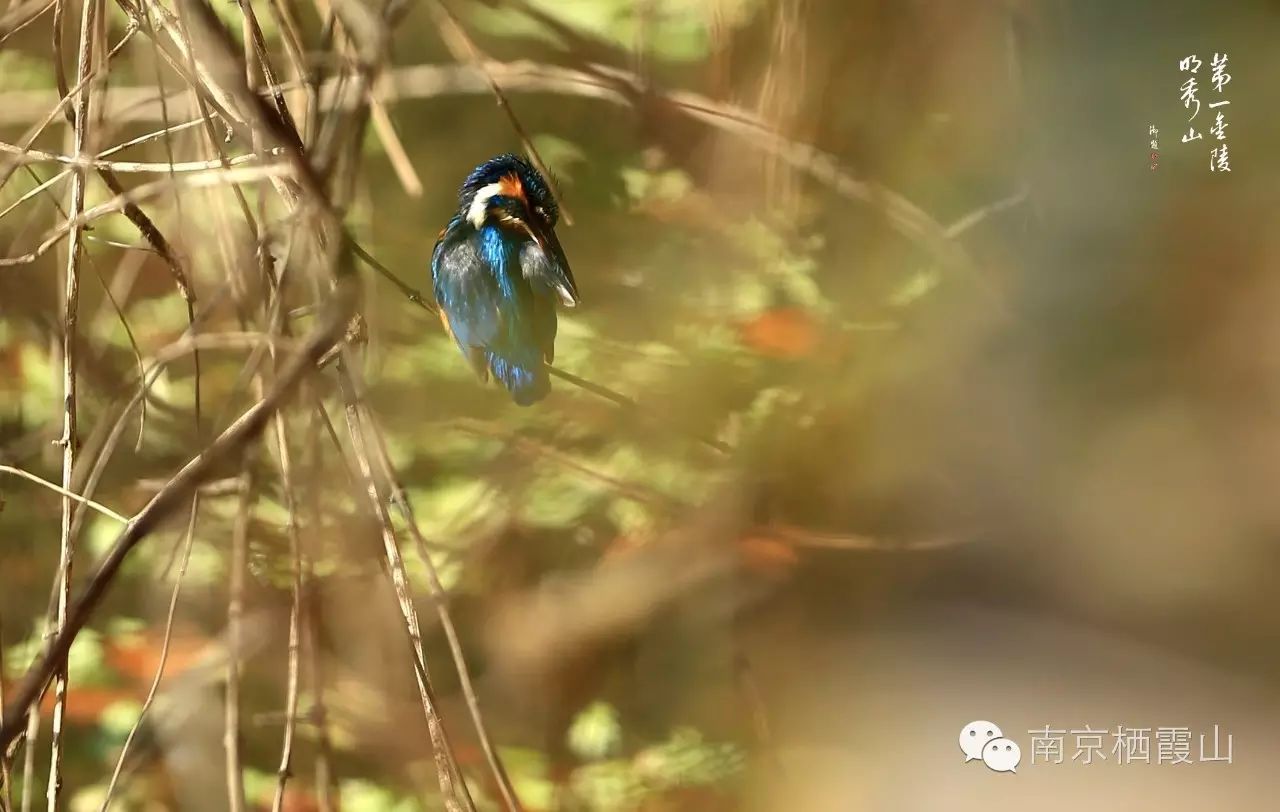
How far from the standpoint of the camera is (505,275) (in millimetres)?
822

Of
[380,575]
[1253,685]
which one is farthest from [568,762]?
[1253,685]

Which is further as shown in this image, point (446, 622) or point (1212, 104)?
point (1212, 104)

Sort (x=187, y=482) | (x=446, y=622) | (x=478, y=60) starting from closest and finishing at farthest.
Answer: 1. (x=187, y=482)
2. (x=446, y=622)
3. (x=478, y=60)

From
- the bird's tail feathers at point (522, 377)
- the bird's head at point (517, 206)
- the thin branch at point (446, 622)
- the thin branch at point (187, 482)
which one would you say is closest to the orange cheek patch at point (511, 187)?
the bird's head at point (517, 206)

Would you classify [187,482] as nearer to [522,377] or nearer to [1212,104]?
[522,377]

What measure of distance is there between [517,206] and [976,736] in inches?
27.7

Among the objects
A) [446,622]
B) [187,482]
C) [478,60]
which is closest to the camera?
[187,482]

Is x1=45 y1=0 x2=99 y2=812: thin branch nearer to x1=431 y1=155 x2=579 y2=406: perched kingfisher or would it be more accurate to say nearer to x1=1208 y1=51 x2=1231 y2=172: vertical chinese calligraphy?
x1=431 y1=155 x2=579 y2=406: perched kingfisher

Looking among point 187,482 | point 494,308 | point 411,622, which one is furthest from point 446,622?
point 494,308

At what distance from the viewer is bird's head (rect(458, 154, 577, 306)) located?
0.82 meters

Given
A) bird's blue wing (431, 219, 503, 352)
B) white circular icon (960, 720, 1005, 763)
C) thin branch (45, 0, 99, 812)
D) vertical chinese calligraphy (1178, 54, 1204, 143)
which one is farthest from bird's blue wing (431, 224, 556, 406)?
vertical chinese calligraphy (1178, 54, 1204, 143)

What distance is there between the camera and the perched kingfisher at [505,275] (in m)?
0.82

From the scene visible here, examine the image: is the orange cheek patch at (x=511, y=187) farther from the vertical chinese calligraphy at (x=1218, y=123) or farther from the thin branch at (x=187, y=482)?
the vertical chinese calligraphy at (x=1218, y=123)

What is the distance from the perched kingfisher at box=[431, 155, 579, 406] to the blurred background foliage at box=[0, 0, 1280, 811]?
0.07 feet
